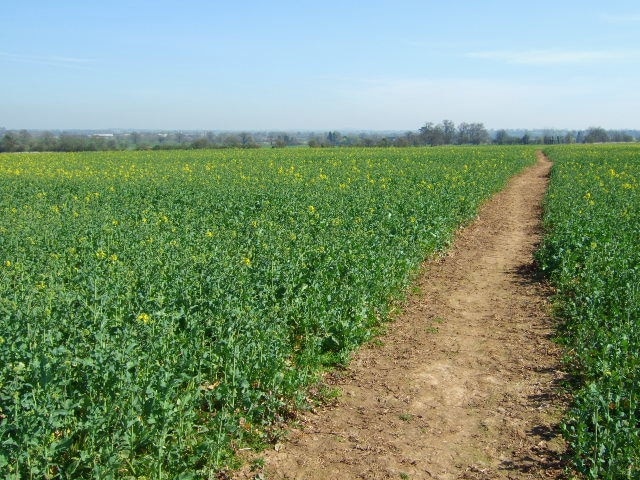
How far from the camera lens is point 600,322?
8.02 m

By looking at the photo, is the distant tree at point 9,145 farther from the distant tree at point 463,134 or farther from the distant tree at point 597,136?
the distant tree at point 597,136

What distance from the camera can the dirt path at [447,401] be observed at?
5309 mm

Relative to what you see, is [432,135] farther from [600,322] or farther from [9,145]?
[600,322]

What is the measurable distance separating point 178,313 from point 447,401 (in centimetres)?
305

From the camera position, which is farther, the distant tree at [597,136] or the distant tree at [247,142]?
the distant tree at [597,136]

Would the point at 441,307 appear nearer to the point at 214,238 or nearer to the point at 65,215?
the point at 214,238

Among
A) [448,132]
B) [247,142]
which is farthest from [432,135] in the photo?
[247,142]

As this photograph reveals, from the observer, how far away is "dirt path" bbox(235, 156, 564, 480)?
5309 millimetres

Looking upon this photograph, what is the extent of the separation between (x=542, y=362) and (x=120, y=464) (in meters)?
5.15

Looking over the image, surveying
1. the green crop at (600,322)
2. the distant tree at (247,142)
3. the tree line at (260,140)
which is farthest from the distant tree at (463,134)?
the green crop at (600,322)

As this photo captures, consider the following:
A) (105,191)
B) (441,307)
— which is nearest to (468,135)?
(105,191)

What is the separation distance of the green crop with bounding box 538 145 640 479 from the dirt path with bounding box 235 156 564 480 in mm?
323

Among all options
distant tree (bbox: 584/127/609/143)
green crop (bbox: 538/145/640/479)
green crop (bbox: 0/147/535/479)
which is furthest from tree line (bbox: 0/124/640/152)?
green crop (bbox: 538/145/640/479)

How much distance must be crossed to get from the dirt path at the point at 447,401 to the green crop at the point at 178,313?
0.42 metres
